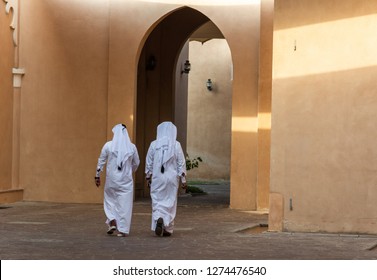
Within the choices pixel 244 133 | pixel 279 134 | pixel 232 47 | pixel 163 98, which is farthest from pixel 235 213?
pixel 163 98

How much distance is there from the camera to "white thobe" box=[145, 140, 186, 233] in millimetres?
Answer: 11344

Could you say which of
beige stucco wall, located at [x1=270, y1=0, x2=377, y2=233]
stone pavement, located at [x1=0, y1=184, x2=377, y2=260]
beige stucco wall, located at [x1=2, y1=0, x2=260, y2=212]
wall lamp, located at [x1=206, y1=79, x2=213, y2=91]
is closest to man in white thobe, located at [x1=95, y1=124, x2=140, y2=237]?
stone pavement, located at [x1=0, y1=184, x2=377, y2=260]

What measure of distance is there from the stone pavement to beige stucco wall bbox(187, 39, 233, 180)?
1602 cm

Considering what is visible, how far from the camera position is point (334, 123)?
1133 cm

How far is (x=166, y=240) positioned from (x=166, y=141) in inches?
62.4

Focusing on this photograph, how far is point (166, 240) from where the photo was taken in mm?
10703

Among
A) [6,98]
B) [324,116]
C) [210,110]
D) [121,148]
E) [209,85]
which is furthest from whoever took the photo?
[210,110]

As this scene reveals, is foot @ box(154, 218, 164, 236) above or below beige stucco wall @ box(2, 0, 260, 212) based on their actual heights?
below

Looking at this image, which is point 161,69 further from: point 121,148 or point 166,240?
point 166,240

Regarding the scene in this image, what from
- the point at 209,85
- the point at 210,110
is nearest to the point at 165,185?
the point at 209,85

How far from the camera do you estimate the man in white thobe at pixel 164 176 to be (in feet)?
37.1

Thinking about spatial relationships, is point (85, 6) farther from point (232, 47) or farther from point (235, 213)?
point (235, 213)

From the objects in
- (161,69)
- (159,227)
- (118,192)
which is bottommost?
(159,227)

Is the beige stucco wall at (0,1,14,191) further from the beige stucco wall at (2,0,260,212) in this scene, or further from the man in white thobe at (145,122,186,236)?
the man in white thobe at (145,122,186,236)
